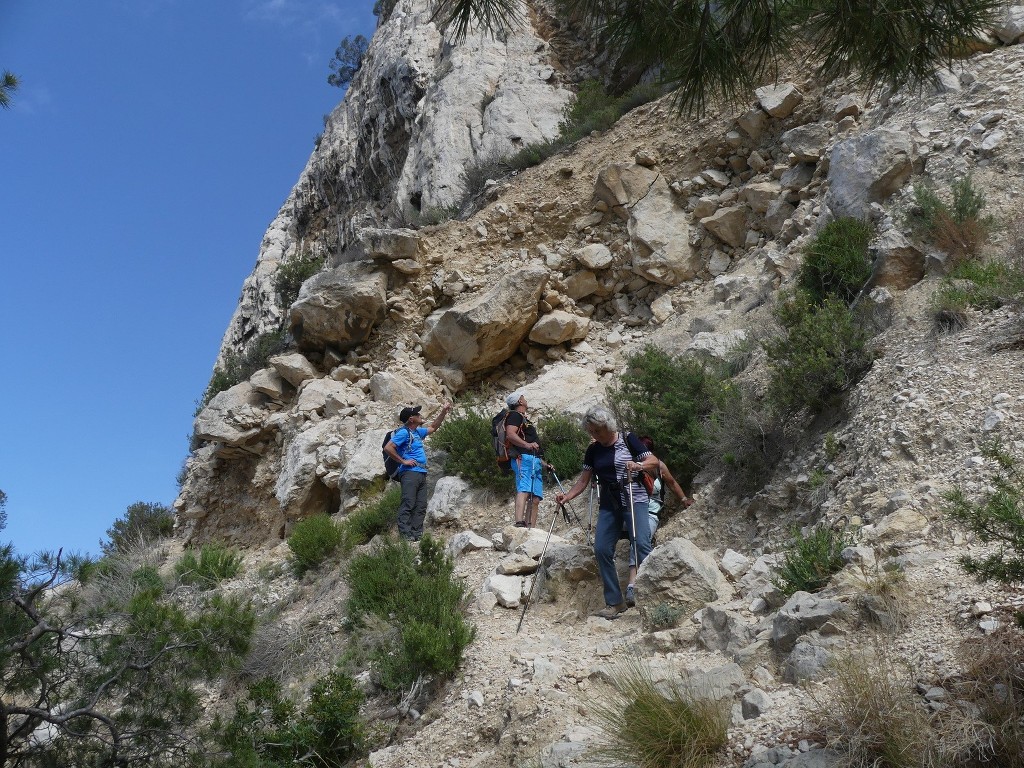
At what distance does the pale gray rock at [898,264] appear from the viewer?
8328mm

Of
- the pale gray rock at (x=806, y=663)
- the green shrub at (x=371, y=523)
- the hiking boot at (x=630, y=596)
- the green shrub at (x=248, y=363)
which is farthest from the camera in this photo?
the green shrub at (x=248, y=363)

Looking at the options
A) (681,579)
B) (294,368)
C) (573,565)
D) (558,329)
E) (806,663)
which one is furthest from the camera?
(294,368)

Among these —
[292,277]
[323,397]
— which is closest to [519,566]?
[323,397]

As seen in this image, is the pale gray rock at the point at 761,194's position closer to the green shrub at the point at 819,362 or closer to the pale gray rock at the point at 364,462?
the green shrub at the point at 819,362

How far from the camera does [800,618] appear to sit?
4461 millimetres

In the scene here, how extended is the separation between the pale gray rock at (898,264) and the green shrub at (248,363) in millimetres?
10174

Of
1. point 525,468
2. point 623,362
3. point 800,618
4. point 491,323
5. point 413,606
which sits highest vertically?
point 491,323

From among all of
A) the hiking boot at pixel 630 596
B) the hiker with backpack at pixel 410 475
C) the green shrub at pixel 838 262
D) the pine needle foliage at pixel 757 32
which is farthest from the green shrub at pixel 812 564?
the hiker with backpack at pixel 410 475

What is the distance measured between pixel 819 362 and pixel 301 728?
4914 millimetres

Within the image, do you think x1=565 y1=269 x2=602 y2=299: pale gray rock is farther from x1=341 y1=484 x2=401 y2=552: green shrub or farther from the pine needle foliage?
the pine needle foliage

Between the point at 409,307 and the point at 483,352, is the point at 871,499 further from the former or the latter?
the point at 409,307

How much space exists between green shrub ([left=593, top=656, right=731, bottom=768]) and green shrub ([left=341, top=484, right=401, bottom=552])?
19.8 feet

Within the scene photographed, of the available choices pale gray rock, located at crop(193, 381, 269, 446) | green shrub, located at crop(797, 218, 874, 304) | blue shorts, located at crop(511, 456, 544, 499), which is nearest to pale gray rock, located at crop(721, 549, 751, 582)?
blue shorts, located at crop(511, 456, 544, 499)

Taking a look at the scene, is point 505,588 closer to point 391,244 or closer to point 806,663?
point 806,663
